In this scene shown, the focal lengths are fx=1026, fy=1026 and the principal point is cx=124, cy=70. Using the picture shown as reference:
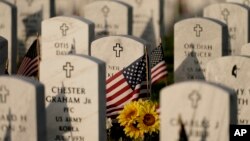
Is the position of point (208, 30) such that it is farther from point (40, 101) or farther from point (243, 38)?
point (40, 101)

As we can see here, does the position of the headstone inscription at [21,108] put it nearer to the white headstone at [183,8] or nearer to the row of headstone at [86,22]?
the row of headstone at [86,22]

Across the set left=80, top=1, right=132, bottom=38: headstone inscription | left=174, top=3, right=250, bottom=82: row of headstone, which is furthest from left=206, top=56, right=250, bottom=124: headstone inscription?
left=80, top=1, right=132, bottom=38: headstone inscription

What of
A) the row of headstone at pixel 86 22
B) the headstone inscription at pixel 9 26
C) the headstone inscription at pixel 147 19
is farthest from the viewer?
the headstone inscription at pixel 147 19

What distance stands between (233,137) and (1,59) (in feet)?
15.5

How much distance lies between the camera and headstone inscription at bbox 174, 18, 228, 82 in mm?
15336

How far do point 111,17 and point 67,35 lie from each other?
2623 millimetres

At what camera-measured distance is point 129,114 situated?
13.1m

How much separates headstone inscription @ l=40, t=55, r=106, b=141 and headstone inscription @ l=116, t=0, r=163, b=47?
24.6 ft

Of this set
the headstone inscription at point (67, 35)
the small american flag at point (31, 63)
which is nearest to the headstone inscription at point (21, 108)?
the small american flag at point (31, 63)

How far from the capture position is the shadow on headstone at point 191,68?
1562 cm

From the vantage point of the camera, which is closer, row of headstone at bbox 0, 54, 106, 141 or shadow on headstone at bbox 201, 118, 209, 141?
shadow on headstone at bbox 201, 118, 209, 141

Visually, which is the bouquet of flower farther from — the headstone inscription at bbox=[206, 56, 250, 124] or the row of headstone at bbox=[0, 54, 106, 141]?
the headstone inscription at bbox=[206, 56, 250, 124]

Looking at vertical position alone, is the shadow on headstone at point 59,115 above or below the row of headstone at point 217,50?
below

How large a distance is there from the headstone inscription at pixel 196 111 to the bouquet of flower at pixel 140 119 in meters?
2.14
